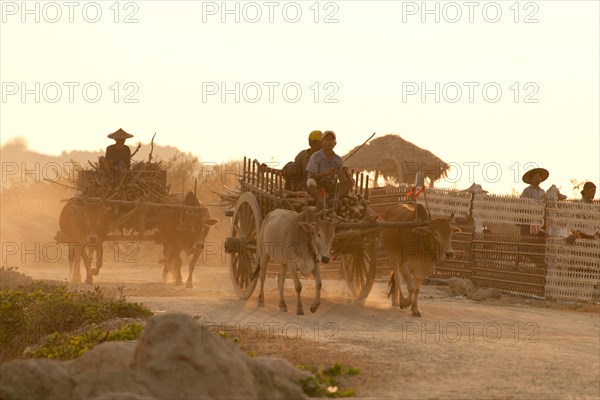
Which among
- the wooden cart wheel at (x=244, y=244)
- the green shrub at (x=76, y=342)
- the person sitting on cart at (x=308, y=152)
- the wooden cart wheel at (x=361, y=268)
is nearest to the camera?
the green shrub at (x=76, y=342)

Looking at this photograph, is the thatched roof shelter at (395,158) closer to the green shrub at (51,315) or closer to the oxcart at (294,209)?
the oxcart at (294,209)

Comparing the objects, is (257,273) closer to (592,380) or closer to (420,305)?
(420,305)

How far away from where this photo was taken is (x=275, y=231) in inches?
608

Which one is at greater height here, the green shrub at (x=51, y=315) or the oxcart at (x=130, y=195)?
the oxcart at (x=130, y=195)

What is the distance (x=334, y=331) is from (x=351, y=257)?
5.23 metres

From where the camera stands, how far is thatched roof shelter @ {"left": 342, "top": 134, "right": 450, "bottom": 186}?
35094 millimetres

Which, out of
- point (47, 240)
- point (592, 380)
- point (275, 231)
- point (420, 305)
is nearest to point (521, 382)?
point (592, 380)

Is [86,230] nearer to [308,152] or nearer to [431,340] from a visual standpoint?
[308,152]

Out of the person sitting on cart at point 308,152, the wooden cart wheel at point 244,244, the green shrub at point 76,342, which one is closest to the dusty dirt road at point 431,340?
the wooden cart wheel at point 244,244

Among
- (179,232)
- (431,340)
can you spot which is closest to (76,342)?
(431,340)

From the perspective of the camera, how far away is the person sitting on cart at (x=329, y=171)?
50.5 ft

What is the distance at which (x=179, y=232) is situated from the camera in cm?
2248

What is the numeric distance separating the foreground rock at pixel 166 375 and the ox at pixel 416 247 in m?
7.49

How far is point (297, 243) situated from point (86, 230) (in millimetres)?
8384
